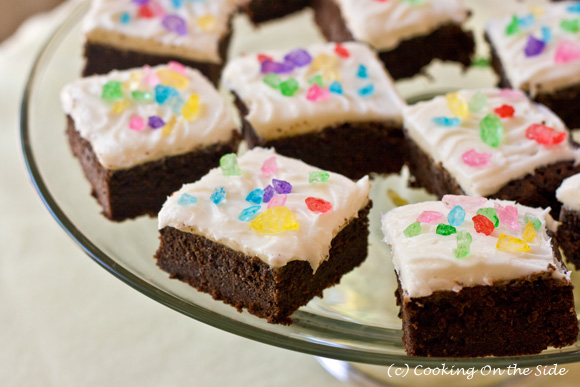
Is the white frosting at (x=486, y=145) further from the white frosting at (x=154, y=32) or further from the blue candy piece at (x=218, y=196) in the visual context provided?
the white frosting at (x=154, y=32)

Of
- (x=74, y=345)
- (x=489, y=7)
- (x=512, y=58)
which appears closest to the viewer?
(x=74, y=345)

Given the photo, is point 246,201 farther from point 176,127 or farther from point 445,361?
point 445,361

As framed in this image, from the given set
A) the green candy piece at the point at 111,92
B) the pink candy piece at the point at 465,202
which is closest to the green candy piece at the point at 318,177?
the pink candy piece at the point at 465,202

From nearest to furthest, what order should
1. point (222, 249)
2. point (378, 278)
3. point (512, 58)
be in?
point (222, 249)
point (378, 278)
point (512, 58)

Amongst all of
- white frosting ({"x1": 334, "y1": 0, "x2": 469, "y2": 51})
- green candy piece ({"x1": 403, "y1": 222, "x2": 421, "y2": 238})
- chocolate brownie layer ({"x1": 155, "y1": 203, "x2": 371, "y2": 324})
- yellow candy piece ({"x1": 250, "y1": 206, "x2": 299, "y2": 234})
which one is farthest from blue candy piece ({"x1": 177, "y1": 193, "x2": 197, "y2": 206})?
white frosting ({"x1": 334, "y1": 0, "x2": 469, "y2": 51})

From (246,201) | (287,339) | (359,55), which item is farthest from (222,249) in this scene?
(359,55)
